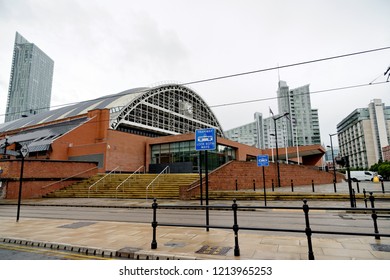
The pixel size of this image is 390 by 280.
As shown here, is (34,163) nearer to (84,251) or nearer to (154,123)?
(84,251)

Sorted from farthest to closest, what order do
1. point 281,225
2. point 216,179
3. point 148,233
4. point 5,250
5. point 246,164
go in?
point 246,164 → point 216,179 → point 281,225 → point 148,233 → point 5,250

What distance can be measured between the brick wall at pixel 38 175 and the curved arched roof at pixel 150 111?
60.5ft

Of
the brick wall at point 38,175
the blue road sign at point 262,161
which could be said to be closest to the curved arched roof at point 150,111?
the brick wall at point 38,175

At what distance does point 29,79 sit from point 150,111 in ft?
534

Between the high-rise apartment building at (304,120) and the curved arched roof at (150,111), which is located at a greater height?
the high-rise apartment building at (304,120)

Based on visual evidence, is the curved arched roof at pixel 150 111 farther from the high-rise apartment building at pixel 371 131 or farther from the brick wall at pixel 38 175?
the high-rise apartment building at pixel 371 131

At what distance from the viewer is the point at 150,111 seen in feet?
192

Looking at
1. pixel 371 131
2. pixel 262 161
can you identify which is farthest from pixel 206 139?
pixel 371 131

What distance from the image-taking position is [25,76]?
564 feet

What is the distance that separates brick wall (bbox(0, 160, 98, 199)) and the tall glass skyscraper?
133m

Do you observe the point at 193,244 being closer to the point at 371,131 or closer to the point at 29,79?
the point at 371,131

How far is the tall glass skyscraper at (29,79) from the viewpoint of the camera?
151375 millimetres

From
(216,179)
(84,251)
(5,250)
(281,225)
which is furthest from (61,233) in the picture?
(216,179)

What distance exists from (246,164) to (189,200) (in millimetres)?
8476
